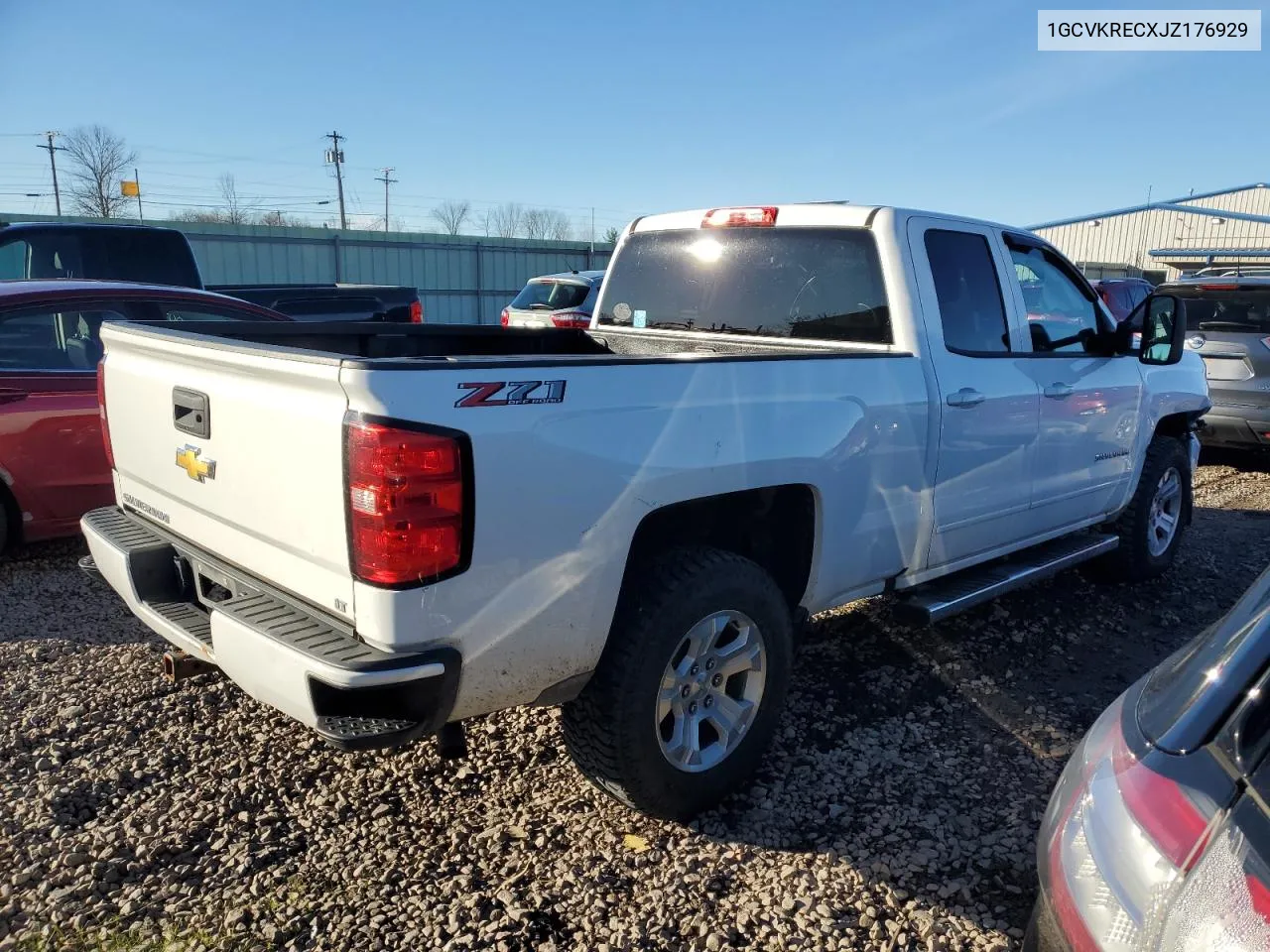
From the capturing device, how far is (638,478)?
102 inches

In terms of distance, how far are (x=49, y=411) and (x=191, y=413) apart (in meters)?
2.89

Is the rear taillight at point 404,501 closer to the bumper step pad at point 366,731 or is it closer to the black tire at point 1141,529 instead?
the bumper step pad at point 366,731

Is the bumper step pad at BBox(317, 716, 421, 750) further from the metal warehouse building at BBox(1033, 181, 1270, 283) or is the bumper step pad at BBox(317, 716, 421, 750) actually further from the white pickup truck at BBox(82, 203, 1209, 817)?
the metal warehouse building at BBox(1033, 181, 1270, 283)

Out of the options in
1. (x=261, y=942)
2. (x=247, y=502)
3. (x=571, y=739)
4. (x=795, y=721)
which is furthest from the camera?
(x=795, y=721)

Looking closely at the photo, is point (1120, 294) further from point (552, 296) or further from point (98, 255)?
point (98, 255)

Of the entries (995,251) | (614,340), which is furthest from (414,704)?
(995,251)

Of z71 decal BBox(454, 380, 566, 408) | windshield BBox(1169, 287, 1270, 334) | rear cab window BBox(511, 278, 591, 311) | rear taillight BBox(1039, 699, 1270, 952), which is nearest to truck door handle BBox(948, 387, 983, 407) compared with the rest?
z71 decal BBox(454, 380, 566, 408)

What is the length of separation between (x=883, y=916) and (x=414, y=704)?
4.79 ft

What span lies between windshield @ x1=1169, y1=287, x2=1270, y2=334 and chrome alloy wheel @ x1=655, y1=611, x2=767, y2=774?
23.3ft

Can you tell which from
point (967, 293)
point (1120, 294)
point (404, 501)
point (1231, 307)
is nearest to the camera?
point (404, 501)

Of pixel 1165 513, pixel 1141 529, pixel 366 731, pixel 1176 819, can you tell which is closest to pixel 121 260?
pixel 366 731

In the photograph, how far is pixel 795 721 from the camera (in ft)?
12.1

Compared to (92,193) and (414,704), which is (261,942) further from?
(92,193)

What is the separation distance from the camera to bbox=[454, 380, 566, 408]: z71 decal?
2.27 meters
